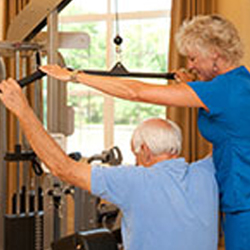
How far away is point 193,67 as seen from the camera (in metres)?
1.87

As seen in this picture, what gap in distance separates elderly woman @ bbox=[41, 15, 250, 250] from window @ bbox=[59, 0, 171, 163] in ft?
8.89

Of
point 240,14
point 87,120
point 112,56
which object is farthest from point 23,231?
point 240,14

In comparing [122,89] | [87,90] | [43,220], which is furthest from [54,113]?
[87,90]

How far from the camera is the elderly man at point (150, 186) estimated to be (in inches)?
60.9

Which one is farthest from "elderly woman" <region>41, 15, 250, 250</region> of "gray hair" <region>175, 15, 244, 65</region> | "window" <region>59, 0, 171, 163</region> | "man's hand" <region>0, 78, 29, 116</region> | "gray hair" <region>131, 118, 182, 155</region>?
"window" <region>59, 0, 171, 163</region>

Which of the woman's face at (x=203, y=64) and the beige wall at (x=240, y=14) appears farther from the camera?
the beige wall at (x=240, y=14)

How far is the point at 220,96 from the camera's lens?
1729mm

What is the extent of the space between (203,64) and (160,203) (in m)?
0.57

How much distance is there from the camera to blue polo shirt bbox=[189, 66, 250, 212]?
173cm

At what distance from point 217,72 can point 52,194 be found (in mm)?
1189

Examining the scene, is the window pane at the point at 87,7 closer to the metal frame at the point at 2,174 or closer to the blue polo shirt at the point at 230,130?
the metal frame at the point at 2,174

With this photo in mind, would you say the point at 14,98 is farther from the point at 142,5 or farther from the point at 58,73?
the point at 142,5

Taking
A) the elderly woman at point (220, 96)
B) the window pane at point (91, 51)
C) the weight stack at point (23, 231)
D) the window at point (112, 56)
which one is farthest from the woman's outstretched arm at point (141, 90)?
the window pane at point (91, 51)

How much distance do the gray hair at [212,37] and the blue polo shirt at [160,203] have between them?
0.44 m
